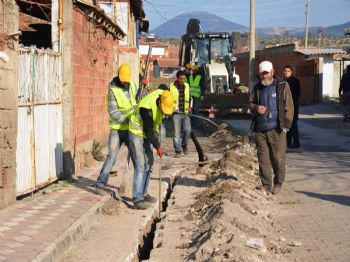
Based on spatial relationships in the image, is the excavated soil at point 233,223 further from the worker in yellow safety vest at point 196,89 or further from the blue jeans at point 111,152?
the worker in yellow safety vest at point 196,89

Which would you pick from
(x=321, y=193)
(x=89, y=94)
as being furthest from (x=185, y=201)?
(x=89, y=94)

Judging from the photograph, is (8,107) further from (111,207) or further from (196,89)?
(196,89)

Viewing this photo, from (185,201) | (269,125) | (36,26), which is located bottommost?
(185,201)

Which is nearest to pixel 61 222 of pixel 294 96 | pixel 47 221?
pixel 47 221

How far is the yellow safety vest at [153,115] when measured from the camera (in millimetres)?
8547

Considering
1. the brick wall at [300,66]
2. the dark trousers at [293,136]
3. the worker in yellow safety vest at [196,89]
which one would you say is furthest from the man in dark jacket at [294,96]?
the brick wall at [300,66]

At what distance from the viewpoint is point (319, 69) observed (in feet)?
125

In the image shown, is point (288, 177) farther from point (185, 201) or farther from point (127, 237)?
point (127, 237)

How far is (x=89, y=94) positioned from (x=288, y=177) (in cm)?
459

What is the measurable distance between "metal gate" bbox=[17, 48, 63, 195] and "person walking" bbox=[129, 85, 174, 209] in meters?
1.47

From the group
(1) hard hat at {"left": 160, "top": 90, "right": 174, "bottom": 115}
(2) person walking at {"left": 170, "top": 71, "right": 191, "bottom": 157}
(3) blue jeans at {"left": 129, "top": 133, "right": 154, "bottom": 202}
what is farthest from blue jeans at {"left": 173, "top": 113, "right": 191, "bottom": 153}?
(1) hard hat at {"left": 160, "top": 90, "right": 174, "bottom": 115}

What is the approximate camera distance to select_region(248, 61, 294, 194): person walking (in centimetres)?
992

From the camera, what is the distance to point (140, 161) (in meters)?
8.91

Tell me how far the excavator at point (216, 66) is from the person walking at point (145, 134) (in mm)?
17777
